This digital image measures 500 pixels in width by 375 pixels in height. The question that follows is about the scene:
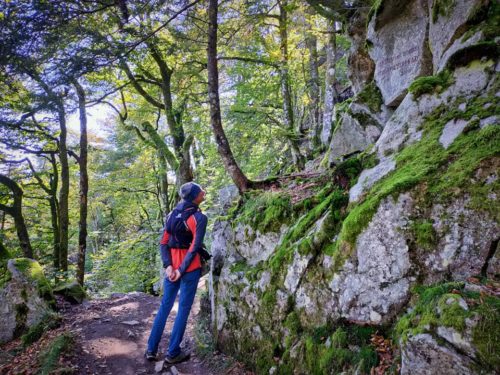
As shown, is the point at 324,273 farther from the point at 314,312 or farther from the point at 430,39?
the point at 430,39

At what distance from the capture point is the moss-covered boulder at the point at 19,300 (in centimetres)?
632

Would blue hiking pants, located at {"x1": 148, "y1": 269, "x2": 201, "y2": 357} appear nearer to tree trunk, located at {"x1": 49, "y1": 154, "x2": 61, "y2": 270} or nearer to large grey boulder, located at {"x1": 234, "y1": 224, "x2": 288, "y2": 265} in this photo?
large grey boulder, located at {"x1": 234, "y1": 224, "x2": 288, "y2": 265}

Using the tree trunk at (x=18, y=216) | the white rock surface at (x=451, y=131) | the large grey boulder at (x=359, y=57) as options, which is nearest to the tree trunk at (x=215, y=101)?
the large grey boulder at (x=359, y=57)

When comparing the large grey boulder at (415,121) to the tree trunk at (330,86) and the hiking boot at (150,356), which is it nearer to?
the hiking boot at (150,356)

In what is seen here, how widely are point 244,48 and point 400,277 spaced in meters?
11.0

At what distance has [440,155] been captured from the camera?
10.8 feet

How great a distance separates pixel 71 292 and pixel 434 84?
34.4 ft

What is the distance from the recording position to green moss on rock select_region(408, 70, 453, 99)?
153 inches

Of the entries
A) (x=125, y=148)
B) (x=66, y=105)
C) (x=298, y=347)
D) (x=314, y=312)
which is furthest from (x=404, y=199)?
(x=125, y=148)

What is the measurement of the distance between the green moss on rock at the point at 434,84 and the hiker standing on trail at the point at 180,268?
3664 millimetres

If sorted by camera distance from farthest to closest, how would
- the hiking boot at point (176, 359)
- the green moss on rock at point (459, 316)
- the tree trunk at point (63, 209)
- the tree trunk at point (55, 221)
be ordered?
the tree trunk at point (55, 221), the tree trunk at point (63, 209), the hiking boot at point (176, 359), the green moss on rock at point (459, 316)

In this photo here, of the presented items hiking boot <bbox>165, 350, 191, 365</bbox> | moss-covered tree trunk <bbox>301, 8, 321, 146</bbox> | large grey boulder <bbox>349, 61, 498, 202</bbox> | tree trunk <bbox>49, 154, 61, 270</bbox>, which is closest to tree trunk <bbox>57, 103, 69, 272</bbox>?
tree trunk <bbox>49, 154, 61, 270</bbox>

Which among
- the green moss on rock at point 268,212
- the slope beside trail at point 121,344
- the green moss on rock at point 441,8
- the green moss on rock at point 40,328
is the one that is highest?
the green moss on rock at point 441,8

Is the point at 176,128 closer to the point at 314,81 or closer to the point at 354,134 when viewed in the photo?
the point at 314,81
